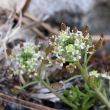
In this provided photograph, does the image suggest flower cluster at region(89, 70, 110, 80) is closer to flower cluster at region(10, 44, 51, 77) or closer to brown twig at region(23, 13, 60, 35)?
flower cluster at region(10, 44, 51, 77)

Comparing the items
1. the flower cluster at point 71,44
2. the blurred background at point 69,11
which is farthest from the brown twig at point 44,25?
the flower cluster at point 71,44

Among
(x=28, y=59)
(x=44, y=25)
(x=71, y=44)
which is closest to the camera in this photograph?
(x=71, y=44)

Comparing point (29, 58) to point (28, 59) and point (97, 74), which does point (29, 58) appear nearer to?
point (28, 59)

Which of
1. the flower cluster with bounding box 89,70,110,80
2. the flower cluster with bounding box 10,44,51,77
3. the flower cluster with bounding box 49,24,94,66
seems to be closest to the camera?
the flower cluster with bounding box 49,24,94,66

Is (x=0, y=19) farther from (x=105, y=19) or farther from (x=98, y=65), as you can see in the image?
(x=105, y=19)

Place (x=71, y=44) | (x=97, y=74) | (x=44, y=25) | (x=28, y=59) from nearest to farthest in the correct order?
(x=71, y=44)
(x=28, y=59)
(x=97, y=74)
(x=44, y=25)

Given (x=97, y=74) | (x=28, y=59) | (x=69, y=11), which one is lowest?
(x=97, y=74)

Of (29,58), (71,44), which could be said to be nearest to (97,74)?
(71,44)

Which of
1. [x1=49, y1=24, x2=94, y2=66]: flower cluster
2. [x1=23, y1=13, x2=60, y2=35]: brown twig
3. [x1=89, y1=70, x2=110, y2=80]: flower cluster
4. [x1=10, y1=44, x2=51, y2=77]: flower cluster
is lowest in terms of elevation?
[x1=89, y1=70, x2=110, y2=80]: flower cluster

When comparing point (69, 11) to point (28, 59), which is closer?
point (28, 59)

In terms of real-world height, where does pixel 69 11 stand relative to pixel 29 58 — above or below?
above

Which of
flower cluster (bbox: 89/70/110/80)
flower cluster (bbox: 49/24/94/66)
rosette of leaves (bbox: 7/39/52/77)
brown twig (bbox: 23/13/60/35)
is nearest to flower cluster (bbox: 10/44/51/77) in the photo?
rosette of leaves (bbox: 7/39/52/77)

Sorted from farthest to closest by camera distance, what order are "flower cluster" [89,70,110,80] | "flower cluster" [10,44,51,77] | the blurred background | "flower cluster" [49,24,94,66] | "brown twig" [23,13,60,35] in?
the blurred background, "brown twig" [23,13,60,35], "flower cluster" [89,70,110,80], "flower cluster" [10,44,51,77], "flower cluster" [49,24,94,66]

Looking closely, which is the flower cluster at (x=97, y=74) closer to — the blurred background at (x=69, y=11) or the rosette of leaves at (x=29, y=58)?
the rosette of leaves at (x=29, y=58)
